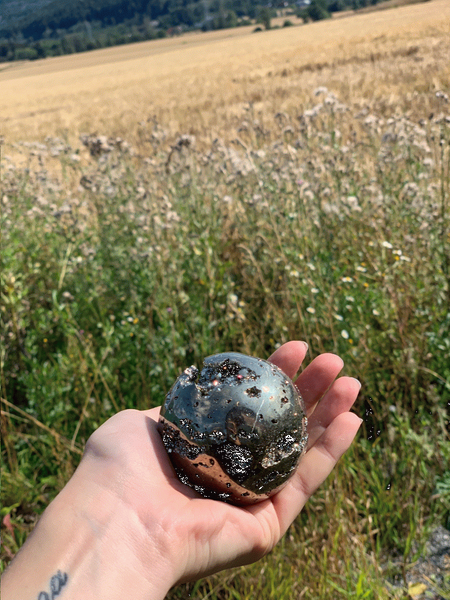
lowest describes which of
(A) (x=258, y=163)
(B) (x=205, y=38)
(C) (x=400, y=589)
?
(C) (x=400, y=589)

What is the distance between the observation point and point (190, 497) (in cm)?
172

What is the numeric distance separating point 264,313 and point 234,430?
1976 millimetres

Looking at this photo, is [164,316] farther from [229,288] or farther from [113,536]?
[113,536]

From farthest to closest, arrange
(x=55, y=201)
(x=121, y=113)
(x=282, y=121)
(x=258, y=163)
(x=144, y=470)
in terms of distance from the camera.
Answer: (x=121, y=113), (x=55, y=201), (x=282, y=121), (x=258, y=163), (x=144, y=470)

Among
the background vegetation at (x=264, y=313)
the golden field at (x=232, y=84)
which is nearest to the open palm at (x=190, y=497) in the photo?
the background vegetation at (x=264, y=313)

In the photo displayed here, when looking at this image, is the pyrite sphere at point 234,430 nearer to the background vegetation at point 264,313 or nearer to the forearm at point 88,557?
the forearm at point 88,557

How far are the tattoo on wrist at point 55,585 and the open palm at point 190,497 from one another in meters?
0.21

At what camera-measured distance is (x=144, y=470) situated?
5.58 ft

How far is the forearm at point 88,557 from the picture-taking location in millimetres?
1410

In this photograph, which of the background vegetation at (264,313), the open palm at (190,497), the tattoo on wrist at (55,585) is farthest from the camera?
the background vegetation at (264,313)

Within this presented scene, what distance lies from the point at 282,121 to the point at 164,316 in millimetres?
2263

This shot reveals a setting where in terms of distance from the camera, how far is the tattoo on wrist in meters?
1.39

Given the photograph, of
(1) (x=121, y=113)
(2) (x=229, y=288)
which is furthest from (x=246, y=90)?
(2) (x=229, y=288)

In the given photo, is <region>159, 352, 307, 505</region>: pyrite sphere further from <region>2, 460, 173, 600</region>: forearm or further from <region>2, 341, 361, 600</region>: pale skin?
<region>2, 460, 173, 600</region>: forearm
